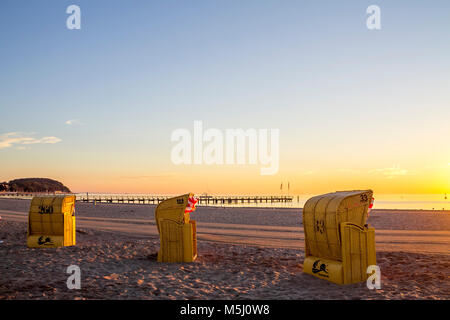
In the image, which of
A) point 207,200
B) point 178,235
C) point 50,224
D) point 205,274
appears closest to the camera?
point 205,274

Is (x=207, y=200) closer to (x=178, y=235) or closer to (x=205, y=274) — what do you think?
(x=178, y=235)

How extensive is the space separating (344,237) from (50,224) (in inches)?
389

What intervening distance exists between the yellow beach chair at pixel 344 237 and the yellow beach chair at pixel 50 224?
28.3ft

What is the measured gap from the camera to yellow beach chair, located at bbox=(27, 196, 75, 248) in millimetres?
12953

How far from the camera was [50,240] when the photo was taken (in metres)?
13.0

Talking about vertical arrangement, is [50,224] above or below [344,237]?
below

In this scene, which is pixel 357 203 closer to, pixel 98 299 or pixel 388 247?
pixel 98 299

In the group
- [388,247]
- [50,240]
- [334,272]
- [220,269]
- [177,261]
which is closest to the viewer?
[334,272]

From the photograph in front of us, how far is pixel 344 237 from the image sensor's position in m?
8.24

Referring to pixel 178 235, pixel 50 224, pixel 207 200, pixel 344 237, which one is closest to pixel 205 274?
pixel 178 235

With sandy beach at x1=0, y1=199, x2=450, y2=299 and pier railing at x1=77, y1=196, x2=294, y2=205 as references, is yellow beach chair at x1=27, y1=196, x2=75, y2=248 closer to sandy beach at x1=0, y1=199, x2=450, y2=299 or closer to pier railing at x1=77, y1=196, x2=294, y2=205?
sandy beach at x1=0, y1=199, x2=450, y2=299

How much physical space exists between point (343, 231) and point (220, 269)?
143 inches

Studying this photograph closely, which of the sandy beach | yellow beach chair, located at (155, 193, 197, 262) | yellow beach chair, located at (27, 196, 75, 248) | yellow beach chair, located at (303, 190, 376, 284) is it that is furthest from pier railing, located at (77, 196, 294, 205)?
yellow beach chair, located at (303, 190, 376, 284)
